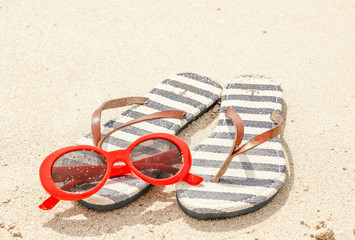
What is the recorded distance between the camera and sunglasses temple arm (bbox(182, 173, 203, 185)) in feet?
4.86

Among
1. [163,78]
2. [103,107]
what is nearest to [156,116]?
[103,107]

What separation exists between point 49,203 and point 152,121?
52cm

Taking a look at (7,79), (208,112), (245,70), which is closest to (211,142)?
(208,112)

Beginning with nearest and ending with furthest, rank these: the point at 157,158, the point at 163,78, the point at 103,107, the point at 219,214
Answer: the point at 219,214
the point at 157,158
the point at 103,107
the point at 163,78

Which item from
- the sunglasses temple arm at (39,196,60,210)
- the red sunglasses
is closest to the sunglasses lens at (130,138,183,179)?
the red sunglasses

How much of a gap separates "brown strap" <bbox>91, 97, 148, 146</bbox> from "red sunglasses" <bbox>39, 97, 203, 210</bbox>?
0.16 m

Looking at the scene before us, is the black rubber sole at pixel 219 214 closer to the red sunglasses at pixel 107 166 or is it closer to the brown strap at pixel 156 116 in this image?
the red sunglasses at pixel 107 166

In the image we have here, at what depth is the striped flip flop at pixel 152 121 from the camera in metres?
1.46

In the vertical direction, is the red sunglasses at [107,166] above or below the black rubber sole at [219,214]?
above

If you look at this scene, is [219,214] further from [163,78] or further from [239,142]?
[163,78]

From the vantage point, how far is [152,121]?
1.78 meters

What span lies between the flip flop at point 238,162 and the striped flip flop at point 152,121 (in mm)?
104

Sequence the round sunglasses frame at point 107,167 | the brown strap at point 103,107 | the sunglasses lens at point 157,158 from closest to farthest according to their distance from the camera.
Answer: the round sunglasses frame at point 107,167 < the sunglasses lens at point 157,158 < the brown strap at point 103,107

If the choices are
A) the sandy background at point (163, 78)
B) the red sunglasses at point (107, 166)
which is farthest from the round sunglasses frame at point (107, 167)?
the sandy background at point (163, 78)
